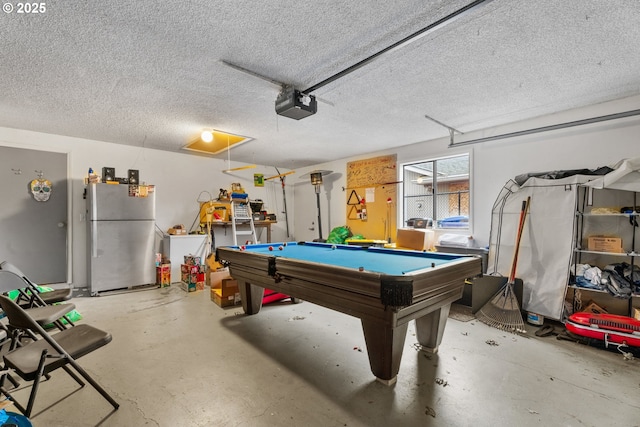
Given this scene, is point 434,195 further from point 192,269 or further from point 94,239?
point 94,239

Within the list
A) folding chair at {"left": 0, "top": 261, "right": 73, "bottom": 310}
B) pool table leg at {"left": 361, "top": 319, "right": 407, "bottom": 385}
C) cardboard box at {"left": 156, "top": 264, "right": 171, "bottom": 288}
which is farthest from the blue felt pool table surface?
cardboard box at {"left": 156, "top": 264, "right": 171, "bottom": 288}

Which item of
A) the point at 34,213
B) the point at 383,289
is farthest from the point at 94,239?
the point at 383,289

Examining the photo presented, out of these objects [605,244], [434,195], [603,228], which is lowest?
[605,244]

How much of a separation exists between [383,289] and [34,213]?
5245 millimetres

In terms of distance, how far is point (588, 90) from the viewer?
274 cm

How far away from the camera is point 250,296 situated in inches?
128

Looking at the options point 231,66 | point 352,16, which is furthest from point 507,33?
point 231,66

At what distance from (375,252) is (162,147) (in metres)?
4.29

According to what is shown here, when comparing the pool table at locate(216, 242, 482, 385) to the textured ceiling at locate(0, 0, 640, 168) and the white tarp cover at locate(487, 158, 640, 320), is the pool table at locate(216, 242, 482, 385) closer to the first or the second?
the white tarp cover at locate(487, 158, 640, 320)

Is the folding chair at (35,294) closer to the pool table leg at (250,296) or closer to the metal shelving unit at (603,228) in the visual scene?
the pool table leg at (250,296)

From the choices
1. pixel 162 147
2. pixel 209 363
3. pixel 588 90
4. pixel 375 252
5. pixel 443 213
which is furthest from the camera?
pixel 162 147

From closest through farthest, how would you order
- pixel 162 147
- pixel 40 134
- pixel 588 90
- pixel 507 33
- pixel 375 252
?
1. pixel 507 33
2. pixel 588 90
3. pixel 375 252
4. pixel 40 134
5. pixel 162 147

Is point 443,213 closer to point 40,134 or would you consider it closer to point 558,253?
point 558,253

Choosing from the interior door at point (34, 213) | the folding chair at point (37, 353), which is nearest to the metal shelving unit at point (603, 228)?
the folding chair at point (37, 353)
